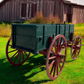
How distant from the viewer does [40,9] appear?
17.5m

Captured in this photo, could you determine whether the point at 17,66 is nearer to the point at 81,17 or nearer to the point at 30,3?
the point at 30,3

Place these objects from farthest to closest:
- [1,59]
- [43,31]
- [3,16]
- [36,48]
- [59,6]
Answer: [3,16]
[59,6]
[1,59]
[43,31]
[36,48]

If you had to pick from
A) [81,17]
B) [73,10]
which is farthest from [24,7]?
[81,17]

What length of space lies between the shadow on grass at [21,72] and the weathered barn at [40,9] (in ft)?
39.9

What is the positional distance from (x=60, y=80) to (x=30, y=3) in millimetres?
16260

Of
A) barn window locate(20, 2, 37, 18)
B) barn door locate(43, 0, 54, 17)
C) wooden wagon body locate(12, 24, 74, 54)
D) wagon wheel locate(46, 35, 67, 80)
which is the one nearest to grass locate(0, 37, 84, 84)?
wagon wheel locate(46, 35, 67, 80)

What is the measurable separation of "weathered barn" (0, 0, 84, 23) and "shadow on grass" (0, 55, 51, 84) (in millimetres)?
12167

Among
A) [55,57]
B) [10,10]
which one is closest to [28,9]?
[10,10]

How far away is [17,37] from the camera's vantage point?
12.7 feet

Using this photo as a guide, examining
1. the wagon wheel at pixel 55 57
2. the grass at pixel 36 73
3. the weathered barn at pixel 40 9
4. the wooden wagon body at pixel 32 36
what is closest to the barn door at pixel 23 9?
the weathered barn at pixel 40 9

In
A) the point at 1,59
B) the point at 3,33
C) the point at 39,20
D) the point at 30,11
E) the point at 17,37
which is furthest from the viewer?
the point at 30,11

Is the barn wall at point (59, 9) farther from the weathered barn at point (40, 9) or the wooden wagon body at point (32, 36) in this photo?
the wooden wagon body at point (32, 36)

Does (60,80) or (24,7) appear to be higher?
(24,7)

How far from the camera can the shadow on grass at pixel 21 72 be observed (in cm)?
365
